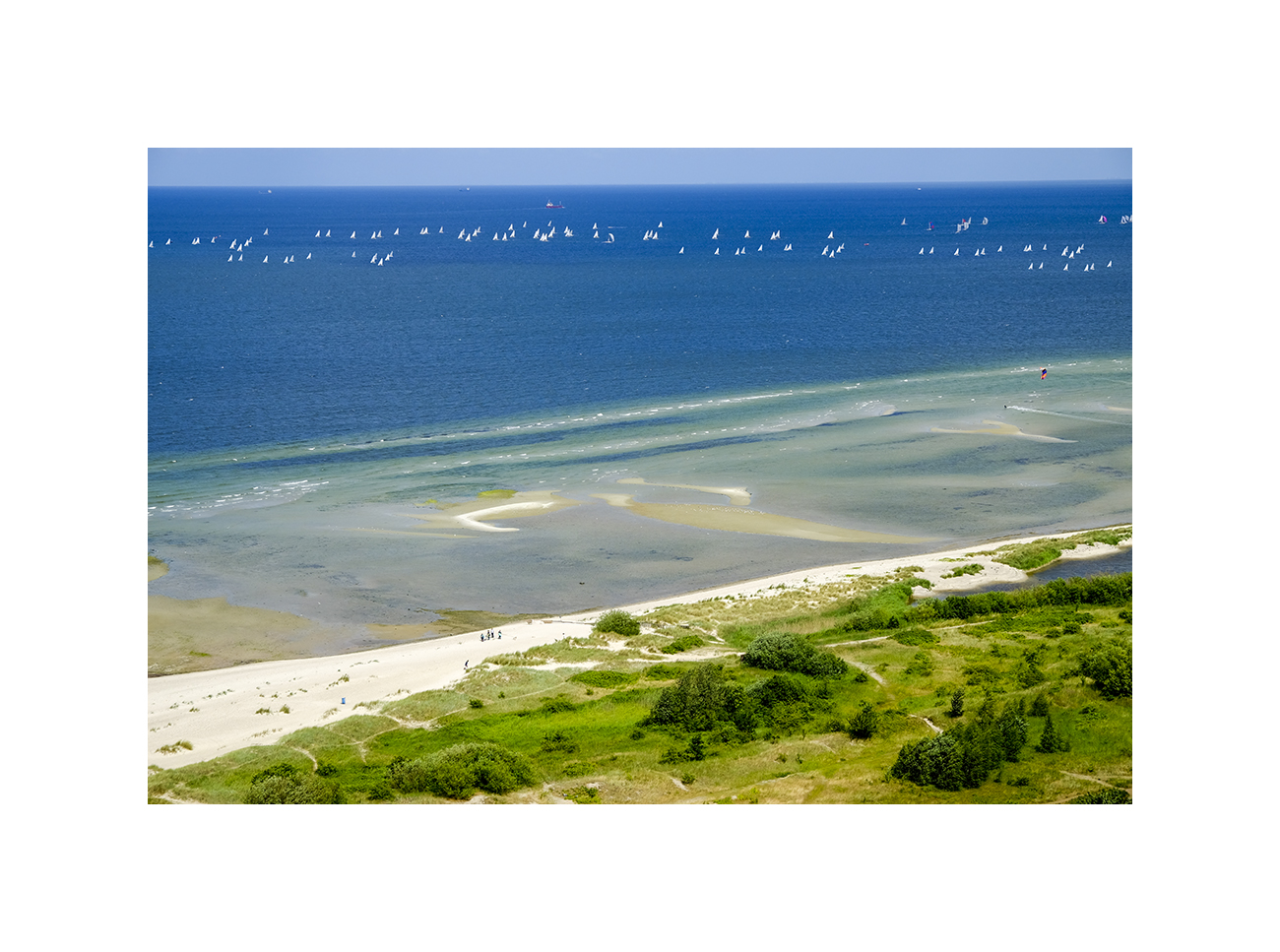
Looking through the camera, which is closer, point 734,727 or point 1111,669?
point 734,727

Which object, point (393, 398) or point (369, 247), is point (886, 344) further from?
point (369, 247)

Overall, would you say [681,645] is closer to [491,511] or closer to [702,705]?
[702,705]

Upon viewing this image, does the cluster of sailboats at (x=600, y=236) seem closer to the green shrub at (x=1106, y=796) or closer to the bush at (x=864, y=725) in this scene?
the bush at (x=864, y=725)

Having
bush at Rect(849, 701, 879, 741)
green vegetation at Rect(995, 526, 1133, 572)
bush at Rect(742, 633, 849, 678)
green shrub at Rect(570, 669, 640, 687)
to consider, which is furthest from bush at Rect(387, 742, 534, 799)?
green vegetation at Rect(995, 526, 1133, 572)

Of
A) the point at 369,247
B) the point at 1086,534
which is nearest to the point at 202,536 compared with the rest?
the point at 1086,534

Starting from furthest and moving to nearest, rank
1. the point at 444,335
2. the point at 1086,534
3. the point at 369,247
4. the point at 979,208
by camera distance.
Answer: the point at 979,208 → the point at 369,247 → the point at 444,335 → the point at 1086,534

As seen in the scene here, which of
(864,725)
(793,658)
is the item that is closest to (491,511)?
(793,658)
